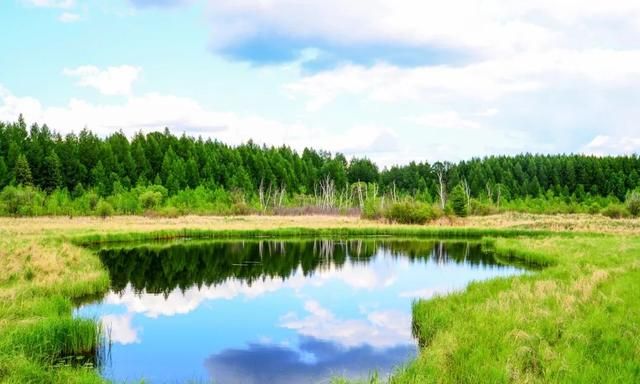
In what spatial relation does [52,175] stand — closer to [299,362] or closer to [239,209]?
[239,209]

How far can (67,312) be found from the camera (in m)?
16.2

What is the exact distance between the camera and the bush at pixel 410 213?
58.8 metres

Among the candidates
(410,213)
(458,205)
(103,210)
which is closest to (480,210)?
(458,205)

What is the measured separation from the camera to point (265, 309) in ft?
65.9

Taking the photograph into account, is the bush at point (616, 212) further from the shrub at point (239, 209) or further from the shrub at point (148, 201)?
the shrub at point (148, 201)

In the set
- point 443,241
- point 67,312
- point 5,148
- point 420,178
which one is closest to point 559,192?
point 420,178

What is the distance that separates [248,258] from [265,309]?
46.6ft

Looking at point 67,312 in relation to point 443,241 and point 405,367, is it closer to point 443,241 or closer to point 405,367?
point 405,367

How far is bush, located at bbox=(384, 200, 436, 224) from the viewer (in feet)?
193

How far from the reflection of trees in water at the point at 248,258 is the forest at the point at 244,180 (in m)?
20.0

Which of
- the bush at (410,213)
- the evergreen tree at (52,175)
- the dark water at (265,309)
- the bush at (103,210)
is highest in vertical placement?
the evergreen tree at (52,175)

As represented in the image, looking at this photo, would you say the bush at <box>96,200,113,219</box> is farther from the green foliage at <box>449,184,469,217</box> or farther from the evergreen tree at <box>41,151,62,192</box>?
the green foliage at <box>449,184,469,217</box>

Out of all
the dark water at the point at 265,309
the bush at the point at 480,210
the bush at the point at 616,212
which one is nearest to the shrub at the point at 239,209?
the bush at the point at 480,210

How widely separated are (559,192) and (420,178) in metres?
31.4
